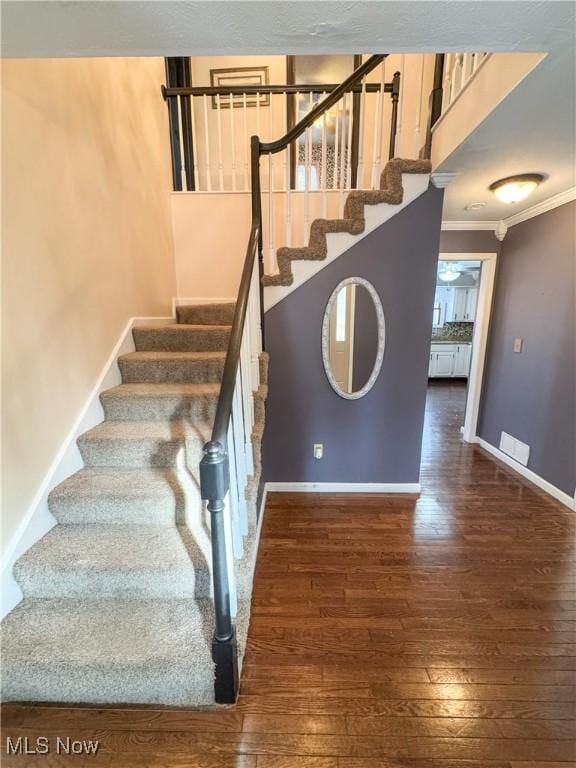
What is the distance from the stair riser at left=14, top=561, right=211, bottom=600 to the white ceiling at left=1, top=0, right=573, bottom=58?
6.01 feet

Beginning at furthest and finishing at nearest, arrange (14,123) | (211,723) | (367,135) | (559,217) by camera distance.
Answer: (367,135)
(559,217)
(14,123)
(211,723)

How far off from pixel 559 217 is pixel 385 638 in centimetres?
332

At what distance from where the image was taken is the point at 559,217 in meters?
2.60

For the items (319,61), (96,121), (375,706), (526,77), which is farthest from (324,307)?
(319,61)

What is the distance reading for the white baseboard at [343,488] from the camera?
2.62 metres

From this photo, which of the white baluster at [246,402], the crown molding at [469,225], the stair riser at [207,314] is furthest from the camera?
the crown molding at [469,225]

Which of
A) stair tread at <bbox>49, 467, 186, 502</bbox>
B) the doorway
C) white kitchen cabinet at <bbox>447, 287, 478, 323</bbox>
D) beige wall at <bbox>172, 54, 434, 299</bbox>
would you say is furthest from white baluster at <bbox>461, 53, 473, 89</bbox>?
white kitchen cabinet at <bbox>447, 287, 478, 323</bbox>

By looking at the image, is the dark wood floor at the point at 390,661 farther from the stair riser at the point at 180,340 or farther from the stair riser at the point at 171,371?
the stair riser at the point at 180,340

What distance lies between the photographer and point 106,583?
1339 mm

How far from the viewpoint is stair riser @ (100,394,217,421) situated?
1908 millimetres

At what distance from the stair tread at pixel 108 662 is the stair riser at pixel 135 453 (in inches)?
27.5

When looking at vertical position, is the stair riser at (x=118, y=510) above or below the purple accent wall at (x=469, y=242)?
below

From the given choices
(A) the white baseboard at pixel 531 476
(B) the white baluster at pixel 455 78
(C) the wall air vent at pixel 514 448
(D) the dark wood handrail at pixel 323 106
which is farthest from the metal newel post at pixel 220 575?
(C) the wall air vent at pixel 514 448

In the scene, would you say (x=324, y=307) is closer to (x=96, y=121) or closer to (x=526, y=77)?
(x=526, y=77)
